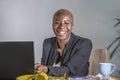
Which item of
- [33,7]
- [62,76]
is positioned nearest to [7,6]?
[33,7]

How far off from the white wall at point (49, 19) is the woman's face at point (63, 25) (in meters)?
1.76

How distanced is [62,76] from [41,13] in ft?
7.23

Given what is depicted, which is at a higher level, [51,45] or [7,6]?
[7,6]

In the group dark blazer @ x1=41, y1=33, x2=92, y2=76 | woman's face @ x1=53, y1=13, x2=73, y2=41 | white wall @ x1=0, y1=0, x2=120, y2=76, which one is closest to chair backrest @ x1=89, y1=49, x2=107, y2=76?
dark blazer @ x1=41, y1=33, x2=92, y2=76

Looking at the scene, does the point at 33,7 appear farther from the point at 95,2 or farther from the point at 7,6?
the point at 95,2

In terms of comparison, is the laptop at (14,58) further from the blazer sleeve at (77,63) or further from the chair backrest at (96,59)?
the chair backrest at (96,59)

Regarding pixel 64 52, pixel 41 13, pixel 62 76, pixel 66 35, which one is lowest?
pixel 62 76

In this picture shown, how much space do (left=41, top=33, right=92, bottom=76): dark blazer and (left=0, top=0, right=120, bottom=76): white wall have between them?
1.68m

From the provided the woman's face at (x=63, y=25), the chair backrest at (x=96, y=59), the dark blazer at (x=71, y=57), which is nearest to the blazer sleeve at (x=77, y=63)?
the dark blazer at (x=71, y=57)

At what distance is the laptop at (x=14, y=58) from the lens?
1.26m

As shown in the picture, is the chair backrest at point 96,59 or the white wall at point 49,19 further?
the white wall at point 49,19

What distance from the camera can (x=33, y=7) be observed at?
12.2 feet

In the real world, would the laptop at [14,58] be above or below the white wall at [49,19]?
below

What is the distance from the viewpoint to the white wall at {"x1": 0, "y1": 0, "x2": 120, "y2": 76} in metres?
3.50
